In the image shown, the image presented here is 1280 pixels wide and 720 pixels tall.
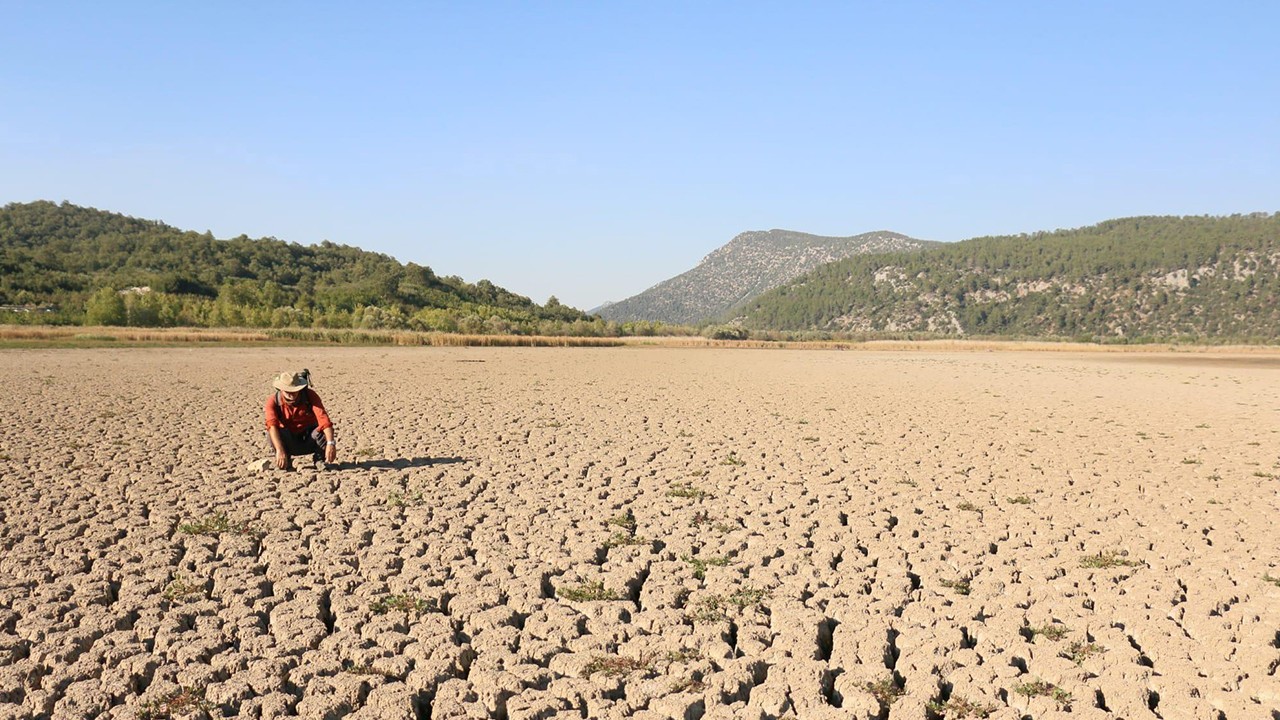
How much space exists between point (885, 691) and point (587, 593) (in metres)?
2.05

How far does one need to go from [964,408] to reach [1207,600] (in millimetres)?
13352

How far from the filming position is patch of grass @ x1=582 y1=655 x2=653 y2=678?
173 inches

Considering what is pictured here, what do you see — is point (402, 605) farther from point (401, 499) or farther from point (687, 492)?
point (687, 492)

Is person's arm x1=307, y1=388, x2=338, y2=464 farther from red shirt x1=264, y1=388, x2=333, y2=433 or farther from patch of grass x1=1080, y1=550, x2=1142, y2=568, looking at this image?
patch of grass x1=1080, y1=550, x2=1142, y2=568

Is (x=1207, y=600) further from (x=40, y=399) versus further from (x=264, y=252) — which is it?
(x=264, y=252)

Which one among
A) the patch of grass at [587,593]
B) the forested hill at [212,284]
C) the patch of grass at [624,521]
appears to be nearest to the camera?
the patch of grass at [587,593]

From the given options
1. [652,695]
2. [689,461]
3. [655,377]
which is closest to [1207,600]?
[652,695]

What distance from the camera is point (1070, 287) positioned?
118 meters

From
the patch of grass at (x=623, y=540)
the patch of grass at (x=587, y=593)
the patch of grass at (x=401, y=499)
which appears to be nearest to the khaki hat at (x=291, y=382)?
the patch of grass at (x=401, y=499)

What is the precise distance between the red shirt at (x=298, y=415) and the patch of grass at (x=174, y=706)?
5.71 meters

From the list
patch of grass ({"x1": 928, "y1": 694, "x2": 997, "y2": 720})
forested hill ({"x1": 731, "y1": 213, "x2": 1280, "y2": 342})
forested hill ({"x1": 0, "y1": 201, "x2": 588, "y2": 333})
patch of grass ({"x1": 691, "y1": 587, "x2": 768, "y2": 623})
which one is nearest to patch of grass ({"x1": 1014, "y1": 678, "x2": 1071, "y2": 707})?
patch of grass ({"x1": 928, "y1": 694, "x2": 997, "y2": 720})

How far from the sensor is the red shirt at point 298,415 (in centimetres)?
970

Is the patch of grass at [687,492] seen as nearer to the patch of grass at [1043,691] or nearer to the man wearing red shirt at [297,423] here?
the man wearing red shirt at [297,423]

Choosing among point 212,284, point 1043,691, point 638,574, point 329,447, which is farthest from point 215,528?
point 212,284
